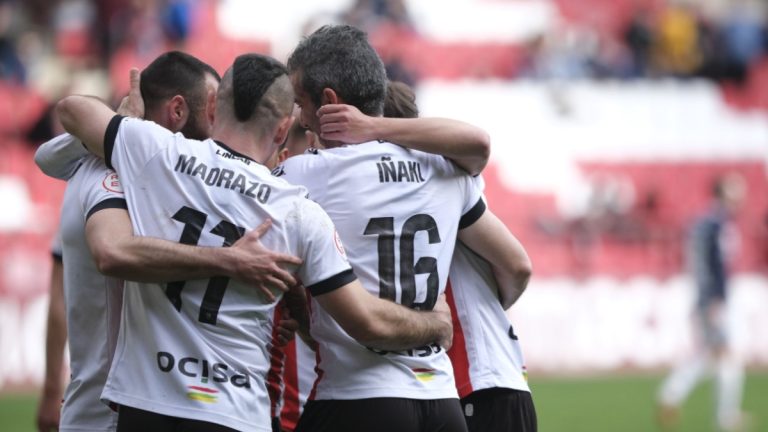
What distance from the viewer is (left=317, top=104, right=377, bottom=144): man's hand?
163 inches

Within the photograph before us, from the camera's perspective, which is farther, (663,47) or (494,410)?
(663,47)

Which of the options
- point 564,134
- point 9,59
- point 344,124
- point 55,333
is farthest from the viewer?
point 564,134

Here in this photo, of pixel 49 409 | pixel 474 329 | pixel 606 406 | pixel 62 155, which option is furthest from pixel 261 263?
pixel 606 406

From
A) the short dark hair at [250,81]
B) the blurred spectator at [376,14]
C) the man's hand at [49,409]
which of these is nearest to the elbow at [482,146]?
the short dark hair at [250,81]

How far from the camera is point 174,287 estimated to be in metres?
3.88

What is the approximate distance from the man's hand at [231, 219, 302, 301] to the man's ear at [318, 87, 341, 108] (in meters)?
0.57

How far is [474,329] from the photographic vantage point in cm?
468

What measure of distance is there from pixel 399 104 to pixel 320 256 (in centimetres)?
103

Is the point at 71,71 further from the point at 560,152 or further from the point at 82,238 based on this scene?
the point at 82,238

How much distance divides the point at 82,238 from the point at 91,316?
0.30m

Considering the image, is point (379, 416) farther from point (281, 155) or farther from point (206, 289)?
point (281, 155)

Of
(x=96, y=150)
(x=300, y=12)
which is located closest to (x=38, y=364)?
(x=300, y=12)

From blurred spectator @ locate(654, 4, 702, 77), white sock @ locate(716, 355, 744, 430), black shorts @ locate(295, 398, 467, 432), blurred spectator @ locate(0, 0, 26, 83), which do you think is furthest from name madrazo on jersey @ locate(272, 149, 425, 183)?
blurred spectator @ locate(654, 4, 702, 77)

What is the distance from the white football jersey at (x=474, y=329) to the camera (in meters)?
4.67
